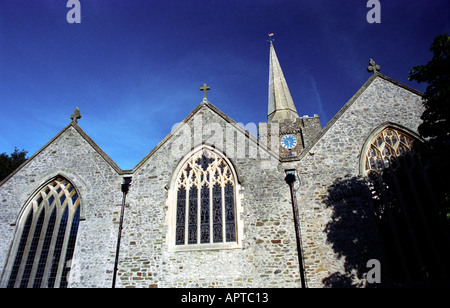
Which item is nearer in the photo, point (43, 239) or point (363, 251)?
point (363, 251)

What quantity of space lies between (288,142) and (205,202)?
19.9 meters

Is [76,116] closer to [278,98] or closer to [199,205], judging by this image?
[199,205]

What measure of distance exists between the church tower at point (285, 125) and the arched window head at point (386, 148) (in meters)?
16.2

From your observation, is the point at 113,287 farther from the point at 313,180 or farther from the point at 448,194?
the point at 448,194

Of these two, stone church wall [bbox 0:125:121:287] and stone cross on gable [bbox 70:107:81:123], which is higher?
stone cross on gable [bbox 70:107:81:123]

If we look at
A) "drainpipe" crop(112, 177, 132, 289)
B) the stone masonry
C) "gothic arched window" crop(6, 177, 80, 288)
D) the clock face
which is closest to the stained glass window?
the stone masonry

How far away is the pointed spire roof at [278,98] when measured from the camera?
31.6 meters

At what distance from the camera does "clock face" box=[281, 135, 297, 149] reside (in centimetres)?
2842

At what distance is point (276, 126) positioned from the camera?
29328mm

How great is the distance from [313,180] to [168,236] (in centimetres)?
602

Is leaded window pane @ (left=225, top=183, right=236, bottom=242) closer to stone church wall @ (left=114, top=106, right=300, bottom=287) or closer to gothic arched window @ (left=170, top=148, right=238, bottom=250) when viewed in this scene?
gothic arched window @ (left=170, top=148, right=238, bottom=250)

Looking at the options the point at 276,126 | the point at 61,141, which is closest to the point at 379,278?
the point at 61,141
